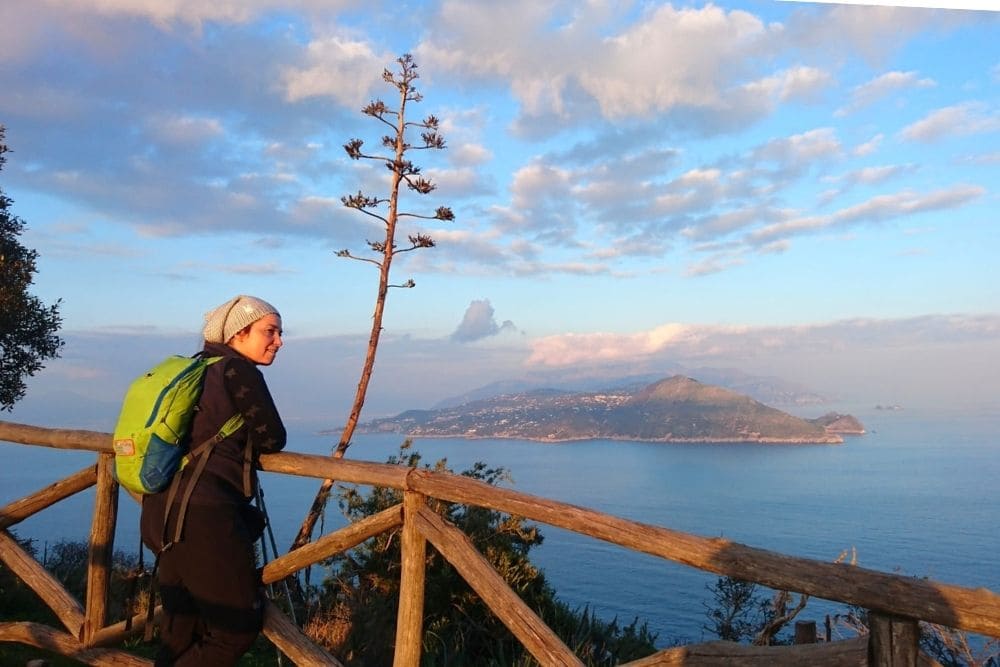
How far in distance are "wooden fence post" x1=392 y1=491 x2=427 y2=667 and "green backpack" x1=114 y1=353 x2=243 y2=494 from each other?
2.39 ft

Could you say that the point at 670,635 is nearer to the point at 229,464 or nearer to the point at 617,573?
the point at 617,573

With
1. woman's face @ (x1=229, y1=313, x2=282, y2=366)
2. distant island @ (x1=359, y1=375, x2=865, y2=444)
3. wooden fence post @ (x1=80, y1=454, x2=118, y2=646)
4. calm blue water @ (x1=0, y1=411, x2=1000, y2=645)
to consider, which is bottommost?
calm blue water @ (x1=0, y1=411, x2=1000, y2=645)

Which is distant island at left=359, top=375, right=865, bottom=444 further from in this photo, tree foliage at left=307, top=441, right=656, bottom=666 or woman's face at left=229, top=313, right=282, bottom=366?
woman's face at left=229, top=313, right=282, bottom=366

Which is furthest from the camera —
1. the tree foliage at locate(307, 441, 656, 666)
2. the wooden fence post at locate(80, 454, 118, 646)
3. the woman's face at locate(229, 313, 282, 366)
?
the tree foliage at locate(307, 441, 656, 666)

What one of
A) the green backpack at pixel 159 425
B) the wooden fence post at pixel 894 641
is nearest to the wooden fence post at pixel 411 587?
the green backpack at pixel 159 425

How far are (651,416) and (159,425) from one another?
3532 inches

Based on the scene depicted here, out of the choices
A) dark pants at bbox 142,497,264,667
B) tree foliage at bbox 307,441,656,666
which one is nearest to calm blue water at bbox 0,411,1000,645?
tree foliage at bbox 307,441,656,666

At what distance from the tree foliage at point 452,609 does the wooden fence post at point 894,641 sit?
3.37 m

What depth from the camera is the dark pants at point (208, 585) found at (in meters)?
2.83

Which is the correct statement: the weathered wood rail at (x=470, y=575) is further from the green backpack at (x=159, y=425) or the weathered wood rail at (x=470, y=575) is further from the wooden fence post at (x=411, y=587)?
the green backpack at (x=159, y=425)

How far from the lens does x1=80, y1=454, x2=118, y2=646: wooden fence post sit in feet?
13.2

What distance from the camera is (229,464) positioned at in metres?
2.93

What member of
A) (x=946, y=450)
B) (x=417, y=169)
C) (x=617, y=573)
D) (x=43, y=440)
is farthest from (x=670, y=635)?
(x=946, y=450)

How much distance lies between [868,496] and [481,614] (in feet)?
206
